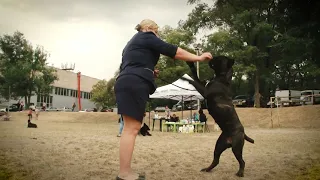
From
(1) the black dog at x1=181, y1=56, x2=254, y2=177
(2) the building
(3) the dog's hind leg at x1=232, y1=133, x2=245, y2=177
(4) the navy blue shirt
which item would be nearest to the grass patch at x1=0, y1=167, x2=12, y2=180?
(4) the navy blue shirt

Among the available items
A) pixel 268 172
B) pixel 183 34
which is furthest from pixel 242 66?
pixel 268 172

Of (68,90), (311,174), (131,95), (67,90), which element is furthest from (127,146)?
(68,90)

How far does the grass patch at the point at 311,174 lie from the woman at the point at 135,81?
181 centimetres

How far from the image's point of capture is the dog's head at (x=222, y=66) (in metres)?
3.33

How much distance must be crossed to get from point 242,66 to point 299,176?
18110mm

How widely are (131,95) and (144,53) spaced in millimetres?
358

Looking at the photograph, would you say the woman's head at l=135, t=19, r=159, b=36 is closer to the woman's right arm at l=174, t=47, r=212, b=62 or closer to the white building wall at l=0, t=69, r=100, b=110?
the woman's right arm at l=174, t=47, r=212, b=62

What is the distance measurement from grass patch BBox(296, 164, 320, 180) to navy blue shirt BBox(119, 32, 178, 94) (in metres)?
1.94

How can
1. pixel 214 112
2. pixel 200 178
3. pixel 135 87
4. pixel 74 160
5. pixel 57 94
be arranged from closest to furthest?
pixel 135 87 < pixel 200 178 < pixel 214 112 < pixel 74 160 < pixel 57 94

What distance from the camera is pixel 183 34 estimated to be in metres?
25.8

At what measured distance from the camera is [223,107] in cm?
325

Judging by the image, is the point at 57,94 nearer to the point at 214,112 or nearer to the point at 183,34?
the point at 183,34

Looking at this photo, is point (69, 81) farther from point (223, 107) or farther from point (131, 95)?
point (131, 95)

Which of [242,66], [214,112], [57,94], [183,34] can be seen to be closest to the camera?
[214,112]
